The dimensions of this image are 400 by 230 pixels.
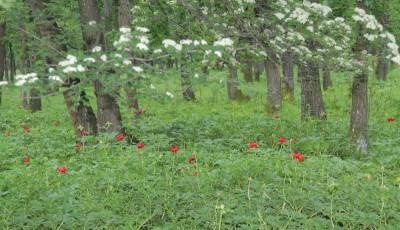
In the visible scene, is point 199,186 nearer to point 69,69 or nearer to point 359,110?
point 69,69

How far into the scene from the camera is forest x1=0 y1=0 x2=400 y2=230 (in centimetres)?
440

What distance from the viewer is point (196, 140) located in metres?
8.70

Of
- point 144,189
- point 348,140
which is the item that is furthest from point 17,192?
point 348,140

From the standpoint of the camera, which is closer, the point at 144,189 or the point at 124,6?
the point at 144,189

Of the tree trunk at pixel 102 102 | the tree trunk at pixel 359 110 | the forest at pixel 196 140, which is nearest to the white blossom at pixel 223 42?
Answer: the forest at pixel 196 140

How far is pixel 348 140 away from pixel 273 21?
2684 mm

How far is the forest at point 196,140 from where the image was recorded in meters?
→ 4.40

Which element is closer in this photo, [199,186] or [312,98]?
[199,186]

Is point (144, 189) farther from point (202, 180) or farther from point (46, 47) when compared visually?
point (46, 47)

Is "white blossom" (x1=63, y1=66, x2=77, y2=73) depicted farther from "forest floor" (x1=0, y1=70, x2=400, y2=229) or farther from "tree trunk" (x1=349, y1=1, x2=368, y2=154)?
"tree trunk" (x1=349, y1=1, x2=368, y2=154)

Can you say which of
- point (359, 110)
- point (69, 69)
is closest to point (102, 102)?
point (359, 110)

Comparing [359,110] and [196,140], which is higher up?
[359,110]

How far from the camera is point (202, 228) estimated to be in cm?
461

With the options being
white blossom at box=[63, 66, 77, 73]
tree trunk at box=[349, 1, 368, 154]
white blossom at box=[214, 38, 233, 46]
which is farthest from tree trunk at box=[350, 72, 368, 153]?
white blossom at box=[63, 66, 77, 73]
